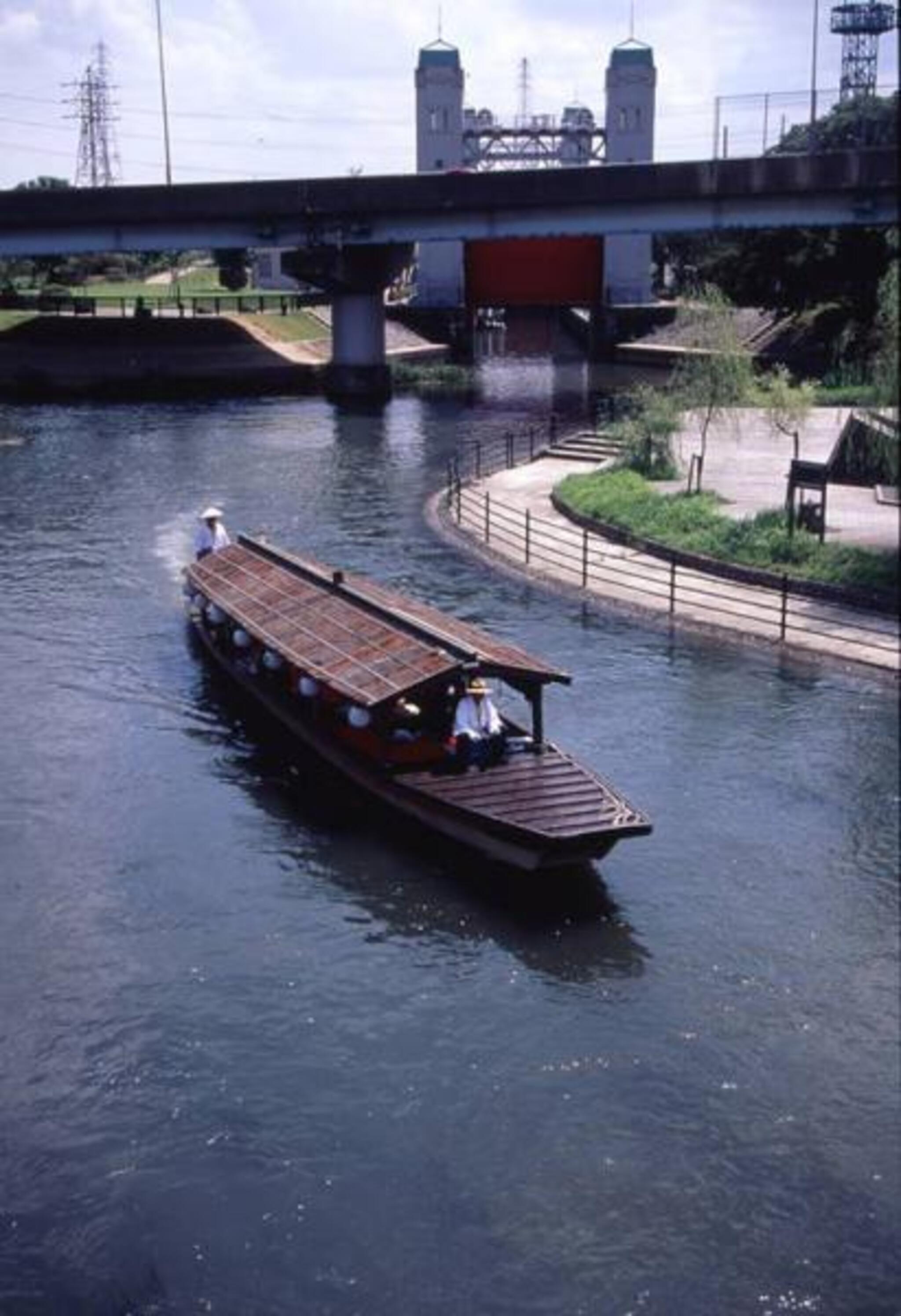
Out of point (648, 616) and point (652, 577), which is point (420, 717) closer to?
point (648, 616)

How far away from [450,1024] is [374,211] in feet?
207

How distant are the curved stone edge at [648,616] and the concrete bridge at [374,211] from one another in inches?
1077

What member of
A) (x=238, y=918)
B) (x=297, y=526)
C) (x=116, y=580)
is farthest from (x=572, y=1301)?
(x=297, y=526)

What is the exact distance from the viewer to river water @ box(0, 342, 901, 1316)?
507 inches

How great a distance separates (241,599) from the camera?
28.8m

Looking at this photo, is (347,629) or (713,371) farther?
(713,371)

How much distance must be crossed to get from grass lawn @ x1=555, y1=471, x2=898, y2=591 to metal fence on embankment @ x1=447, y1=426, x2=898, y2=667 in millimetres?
426

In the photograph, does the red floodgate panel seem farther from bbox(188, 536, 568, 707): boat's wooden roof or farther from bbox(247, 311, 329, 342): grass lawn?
bbox(188, 536, 568, 707): boat's wooden roof

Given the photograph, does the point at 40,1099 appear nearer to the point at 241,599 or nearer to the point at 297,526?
the point at 241,599

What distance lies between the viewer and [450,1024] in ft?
54.7

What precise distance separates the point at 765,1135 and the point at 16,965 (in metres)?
9.67

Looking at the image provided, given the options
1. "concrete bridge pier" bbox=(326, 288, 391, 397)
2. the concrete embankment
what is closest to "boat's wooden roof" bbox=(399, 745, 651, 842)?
"concrete bridge pier" bbox=(326, 288, 391, 397)

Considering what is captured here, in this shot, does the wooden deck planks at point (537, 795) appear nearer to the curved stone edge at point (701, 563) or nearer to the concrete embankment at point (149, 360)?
the curved stone edge at point (701, 563)

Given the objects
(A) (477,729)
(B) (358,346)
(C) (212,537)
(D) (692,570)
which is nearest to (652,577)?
(D) (692,570)
